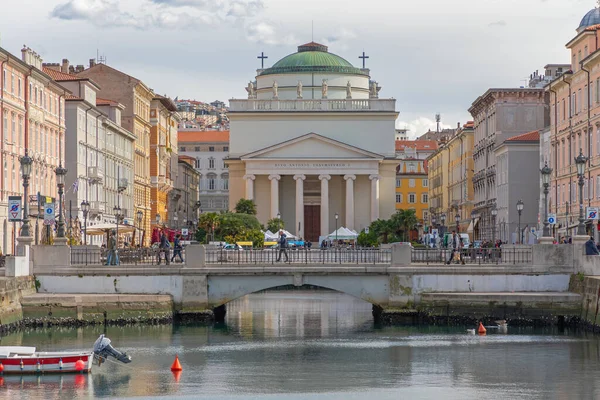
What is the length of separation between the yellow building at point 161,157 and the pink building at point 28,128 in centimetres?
4247

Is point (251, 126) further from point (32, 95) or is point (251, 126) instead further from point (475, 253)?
point (475, 253)

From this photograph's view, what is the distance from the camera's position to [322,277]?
5628 centimetres

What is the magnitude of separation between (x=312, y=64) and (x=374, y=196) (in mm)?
19641

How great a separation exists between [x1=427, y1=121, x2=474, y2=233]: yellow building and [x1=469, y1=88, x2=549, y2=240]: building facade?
4261 millimetres

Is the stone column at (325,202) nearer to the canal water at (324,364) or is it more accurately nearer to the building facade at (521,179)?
the building facade at (521,179)

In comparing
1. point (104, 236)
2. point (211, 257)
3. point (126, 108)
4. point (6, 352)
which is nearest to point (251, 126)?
point (126, 108)

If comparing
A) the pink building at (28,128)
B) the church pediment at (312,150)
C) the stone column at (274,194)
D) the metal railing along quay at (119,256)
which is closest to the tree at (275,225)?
the stone column at (274,194)

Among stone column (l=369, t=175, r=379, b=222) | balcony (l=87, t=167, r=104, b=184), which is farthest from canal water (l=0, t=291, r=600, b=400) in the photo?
stone column (l=369, t=175, r=379, b=222)

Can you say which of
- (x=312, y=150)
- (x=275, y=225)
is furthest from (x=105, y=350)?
(x=312, y=150)

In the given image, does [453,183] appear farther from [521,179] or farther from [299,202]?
[521,179]

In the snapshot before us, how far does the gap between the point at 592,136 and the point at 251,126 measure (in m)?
56.2

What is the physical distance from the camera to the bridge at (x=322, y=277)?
181 ft

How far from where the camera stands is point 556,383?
39.5 meters

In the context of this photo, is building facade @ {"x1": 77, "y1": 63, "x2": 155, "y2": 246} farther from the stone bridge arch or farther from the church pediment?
the stone bridge arch
